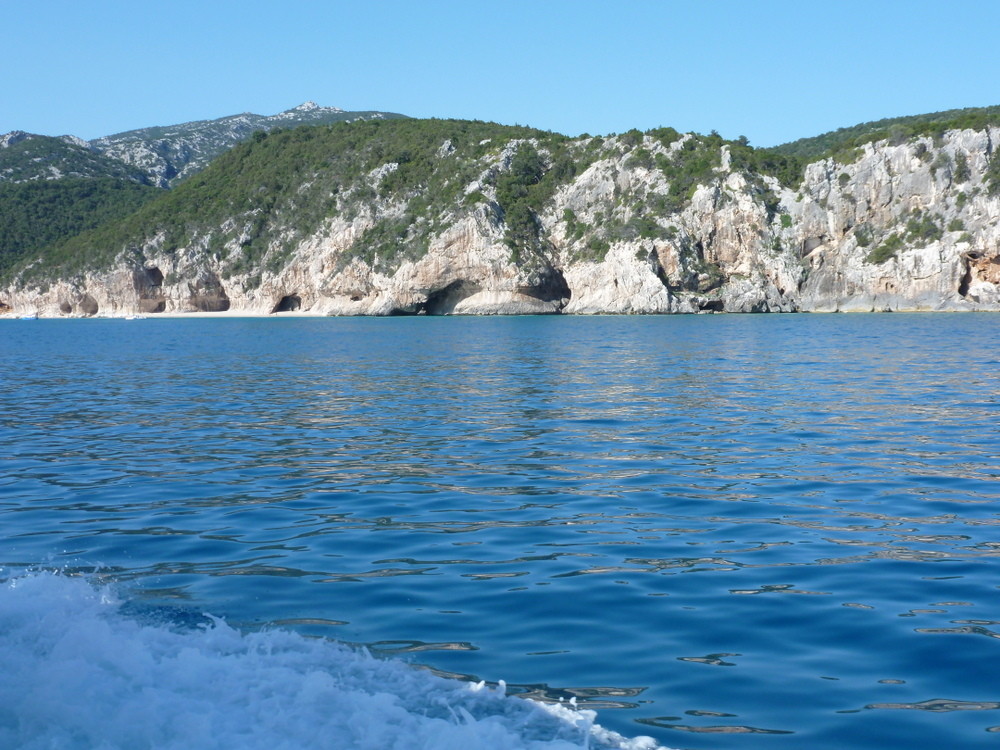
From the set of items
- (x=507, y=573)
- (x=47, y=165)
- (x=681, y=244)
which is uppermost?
(x=47, y=165)

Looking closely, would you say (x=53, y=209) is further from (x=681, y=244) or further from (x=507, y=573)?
(x=507, y=573)

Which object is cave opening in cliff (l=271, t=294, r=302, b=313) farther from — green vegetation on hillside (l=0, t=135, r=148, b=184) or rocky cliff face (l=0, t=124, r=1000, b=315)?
green vegetation on hillside (l=0, t=135, r=148, b=184)

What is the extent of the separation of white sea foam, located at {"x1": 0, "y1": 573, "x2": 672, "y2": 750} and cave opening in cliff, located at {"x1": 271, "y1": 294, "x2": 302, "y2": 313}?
116 meters

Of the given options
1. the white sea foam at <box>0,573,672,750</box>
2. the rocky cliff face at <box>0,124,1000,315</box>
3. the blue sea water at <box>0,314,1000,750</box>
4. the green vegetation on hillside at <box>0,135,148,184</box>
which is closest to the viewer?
the white sea foam at <box>0,573,672,750</box>

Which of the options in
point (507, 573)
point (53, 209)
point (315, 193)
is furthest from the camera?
point (53, 209)

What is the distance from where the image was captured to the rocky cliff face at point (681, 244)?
283 feet

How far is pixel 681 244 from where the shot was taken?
95.4 meters

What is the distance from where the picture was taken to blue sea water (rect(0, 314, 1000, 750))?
5.05 m

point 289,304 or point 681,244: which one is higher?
point 681,244

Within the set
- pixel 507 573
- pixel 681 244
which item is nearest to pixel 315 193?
pixel 681 244

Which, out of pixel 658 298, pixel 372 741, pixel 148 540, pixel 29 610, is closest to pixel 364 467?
pixel 148 540

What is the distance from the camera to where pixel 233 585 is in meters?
7.89

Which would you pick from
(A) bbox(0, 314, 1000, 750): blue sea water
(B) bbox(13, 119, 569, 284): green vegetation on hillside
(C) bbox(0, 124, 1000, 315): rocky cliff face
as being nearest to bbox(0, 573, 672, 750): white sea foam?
(A) bbox(0, 314, 1000, 750): blue sea water

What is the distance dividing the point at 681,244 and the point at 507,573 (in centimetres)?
9051
